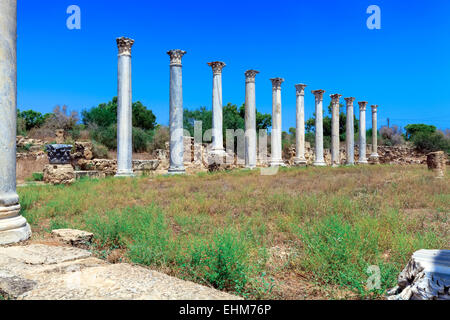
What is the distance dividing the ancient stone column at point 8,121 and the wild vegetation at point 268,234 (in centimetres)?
43

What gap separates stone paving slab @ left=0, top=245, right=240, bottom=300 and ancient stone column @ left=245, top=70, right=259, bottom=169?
1612 cm

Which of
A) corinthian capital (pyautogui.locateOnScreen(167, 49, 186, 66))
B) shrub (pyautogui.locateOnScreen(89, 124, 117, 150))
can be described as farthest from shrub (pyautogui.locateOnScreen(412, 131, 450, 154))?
shrub (pyautogui.locateOnScreen(89, 124, 117, 150))

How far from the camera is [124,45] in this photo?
14750 millimetres

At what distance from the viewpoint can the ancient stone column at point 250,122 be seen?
19438 mm

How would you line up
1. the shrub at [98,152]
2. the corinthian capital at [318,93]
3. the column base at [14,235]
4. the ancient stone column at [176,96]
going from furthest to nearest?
the corinthian capital at [318,93] < the shrub at [98,152] < the ancient stone column at [176,96] < the column base at [14,235]

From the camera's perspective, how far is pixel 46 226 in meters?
6.02

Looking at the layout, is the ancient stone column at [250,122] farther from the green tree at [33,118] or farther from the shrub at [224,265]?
the green tree at [33,118]

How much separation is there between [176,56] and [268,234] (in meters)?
13.3

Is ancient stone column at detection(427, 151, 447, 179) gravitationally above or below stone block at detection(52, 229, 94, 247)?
above

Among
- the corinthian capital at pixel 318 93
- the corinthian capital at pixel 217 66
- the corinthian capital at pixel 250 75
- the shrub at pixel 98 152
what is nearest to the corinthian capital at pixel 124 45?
the corinthian capital at pixel 217 66

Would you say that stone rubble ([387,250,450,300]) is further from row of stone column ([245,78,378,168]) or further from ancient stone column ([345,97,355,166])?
ancient stone column ([345,97,355,166])

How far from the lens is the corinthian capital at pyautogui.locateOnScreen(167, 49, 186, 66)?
53.6ft
